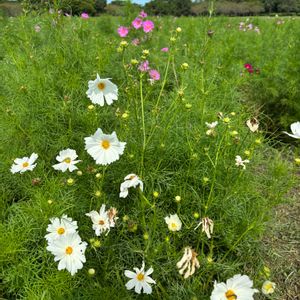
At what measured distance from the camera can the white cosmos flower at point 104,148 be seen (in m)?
1.19

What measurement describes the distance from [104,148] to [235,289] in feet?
2.12

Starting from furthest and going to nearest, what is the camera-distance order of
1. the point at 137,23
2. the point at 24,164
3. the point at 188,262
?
the point at 137,23 → the point at 24,164 → the point at 188,262

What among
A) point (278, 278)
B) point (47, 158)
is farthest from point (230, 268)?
point (47, 158)

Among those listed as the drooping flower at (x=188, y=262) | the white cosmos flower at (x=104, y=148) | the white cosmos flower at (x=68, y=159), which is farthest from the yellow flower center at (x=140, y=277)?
the white cosmos flower at (x=68, y=159)

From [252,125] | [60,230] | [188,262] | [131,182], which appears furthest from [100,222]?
[252,125]

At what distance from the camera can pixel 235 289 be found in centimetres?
99

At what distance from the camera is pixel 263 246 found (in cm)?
163

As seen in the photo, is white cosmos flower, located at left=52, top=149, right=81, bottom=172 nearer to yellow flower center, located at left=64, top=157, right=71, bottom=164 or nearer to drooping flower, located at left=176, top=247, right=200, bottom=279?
yellow flower center, located at left=64, top=157, right=71, bottom=164

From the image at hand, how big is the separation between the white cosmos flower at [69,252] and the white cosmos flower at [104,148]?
0.93 feet

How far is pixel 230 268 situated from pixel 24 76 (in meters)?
1.61

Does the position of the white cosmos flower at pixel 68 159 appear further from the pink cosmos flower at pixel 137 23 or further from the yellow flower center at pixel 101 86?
the pink cosmos flower at pixel 137 23

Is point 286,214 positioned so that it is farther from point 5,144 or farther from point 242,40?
point 242,40

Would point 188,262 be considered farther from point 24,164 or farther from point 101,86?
point 24,164

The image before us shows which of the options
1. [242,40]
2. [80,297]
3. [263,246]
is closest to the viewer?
[80,297]
